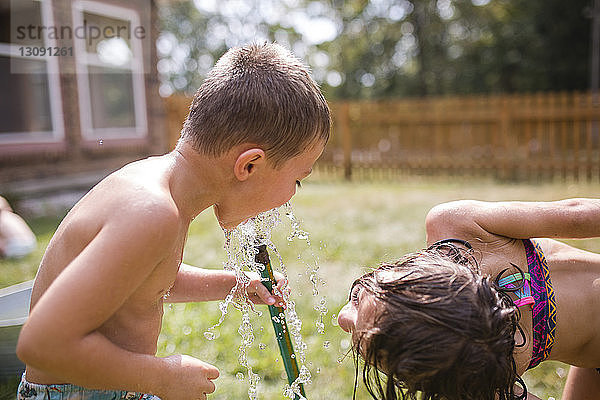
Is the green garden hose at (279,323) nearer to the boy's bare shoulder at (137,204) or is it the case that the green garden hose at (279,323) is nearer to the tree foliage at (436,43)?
the boy's bare shoulder at (137,204)

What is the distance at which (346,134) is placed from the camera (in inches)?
456

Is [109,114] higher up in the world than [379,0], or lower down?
lower down

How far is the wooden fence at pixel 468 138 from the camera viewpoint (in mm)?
10227

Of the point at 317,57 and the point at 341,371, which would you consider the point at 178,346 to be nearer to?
the point at 341,371

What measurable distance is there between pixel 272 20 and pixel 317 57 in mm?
3710

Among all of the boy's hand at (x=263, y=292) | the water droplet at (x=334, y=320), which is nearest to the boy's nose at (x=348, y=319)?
the boy's hand at (x=263, y=292)

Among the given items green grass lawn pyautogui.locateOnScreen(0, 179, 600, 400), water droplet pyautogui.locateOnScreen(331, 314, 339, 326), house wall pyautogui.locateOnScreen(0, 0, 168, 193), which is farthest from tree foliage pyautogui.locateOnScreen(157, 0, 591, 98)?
water droplet pyautogui.locateOnScreen(331, 314, 339, 326)

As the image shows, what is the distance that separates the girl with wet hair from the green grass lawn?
0.87 m

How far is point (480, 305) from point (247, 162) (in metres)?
0.69

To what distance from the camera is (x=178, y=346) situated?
3000 millimetres

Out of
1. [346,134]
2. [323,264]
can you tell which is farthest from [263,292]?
[346,134]

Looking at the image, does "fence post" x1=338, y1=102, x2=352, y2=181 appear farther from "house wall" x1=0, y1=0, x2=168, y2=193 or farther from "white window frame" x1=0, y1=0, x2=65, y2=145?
"white window frame" x1=0, y1=0, x2=65, y2=145

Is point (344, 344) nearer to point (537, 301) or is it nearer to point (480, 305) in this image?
point (537, 301)

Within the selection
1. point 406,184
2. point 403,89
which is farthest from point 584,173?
point 403,89
